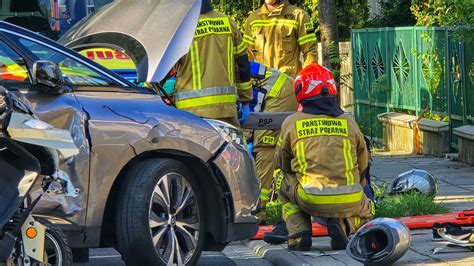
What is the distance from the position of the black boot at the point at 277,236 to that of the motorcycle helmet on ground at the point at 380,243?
124 cm

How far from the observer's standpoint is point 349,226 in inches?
336

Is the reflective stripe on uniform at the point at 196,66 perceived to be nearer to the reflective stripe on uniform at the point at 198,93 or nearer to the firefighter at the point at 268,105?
the reflective stripe on uniform at the point at 198,93

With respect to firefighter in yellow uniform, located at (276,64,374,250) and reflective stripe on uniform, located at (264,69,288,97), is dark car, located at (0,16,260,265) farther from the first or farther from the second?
reflective stripe on uniform, located at (264,69,288,97)

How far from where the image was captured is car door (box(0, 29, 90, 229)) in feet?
24.2

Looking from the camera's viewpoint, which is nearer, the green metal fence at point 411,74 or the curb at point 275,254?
the curb at point 275,254

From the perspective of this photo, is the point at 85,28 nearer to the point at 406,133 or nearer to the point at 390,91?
the point at 406,133

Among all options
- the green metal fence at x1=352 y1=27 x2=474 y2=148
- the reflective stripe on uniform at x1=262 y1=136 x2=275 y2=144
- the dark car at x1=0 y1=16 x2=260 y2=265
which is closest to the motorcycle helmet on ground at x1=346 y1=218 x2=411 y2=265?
the dark car at x1=0 y1=16 x2=260 y2=265

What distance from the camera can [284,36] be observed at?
37.2 feet

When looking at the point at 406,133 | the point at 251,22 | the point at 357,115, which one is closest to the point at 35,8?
the point at 251,22

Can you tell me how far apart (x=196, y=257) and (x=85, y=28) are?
6.44ft

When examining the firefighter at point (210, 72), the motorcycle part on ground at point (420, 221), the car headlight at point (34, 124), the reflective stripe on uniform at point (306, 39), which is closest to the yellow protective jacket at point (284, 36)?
the reflective stripe on uniform at point (306, 39)

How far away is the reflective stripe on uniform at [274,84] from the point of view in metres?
10.4

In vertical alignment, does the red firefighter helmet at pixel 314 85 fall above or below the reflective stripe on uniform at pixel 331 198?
above

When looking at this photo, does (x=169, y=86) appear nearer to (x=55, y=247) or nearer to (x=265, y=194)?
(x=265, y=194)
